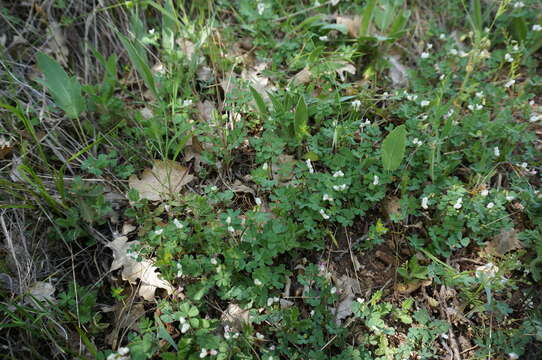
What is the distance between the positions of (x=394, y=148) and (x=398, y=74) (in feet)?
3.22

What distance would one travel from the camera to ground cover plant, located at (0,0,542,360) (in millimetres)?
1826

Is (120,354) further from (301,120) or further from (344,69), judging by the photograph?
(344,69)

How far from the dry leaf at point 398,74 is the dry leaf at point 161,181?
5.36 ft

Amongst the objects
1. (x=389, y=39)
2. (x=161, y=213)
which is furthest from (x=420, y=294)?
(x=389, y=39)

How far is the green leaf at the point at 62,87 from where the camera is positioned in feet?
7.09

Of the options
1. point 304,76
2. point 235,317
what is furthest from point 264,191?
point 304,76

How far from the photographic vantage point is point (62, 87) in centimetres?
221

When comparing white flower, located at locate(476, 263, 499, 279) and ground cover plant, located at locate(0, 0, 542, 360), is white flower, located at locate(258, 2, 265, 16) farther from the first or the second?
white flower, located at locate(476, 263, 499, 279)

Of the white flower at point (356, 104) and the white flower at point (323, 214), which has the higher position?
the white flower at point (356, 104)

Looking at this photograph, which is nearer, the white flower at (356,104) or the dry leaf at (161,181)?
the dry leaf at (161,181)

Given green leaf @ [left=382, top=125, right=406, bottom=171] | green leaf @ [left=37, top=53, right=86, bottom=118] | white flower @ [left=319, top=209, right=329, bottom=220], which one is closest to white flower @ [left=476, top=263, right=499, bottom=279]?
green leaf @ [left=382, top=125, right=406, bottom=171]

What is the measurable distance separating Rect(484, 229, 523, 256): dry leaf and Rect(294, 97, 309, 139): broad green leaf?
1222 mm

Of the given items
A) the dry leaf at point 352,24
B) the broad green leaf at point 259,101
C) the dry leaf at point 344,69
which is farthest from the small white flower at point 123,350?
the dry leaf at point 352,24

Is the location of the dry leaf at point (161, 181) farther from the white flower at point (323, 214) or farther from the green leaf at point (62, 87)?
the white flower at point (323, 214)
